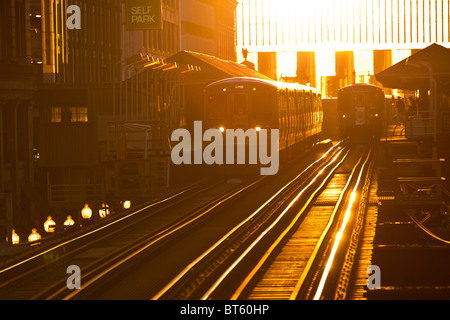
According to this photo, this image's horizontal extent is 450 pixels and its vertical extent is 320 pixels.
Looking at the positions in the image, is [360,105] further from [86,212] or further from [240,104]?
[86,212]

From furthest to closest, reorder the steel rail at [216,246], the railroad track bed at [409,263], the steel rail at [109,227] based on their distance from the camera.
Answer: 1. the steel rail at [109,227]
2. the steel rail at [216,246]
3. the railroad track bed at [409,263]

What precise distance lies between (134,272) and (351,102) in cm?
3997

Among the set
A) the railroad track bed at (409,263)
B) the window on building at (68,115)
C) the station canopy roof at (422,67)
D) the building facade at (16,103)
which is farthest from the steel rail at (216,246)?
the building facade at (16,103)

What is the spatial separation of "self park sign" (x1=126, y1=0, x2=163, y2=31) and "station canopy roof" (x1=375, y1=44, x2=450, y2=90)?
14.8 meters

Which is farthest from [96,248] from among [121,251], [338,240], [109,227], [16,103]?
[16,103]

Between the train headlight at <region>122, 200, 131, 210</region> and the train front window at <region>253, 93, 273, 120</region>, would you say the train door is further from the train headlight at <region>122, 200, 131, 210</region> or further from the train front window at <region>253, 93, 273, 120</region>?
the train headlight at <region>122, 200, 131, 210</region>

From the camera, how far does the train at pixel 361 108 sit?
→ 180 feet

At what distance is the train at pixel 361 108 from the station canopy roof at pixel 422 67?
2511 cm

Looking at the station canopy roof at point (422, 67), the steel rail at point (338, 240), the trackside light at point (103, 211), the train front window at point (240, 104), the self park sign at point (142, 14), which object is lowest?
the trackside light at point (103, 211)

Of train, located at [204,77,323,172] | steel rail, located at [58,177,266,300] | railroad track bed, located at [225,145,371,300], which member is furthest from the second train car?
railroad track bed, located at [225,145,371,300]

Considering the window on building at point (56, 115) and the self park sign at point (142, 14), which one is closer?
the self park sign at point (142, 14)

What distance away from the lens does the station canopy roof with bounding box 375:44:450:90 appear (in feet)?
93.6

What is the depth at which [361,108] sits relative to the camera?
180ft

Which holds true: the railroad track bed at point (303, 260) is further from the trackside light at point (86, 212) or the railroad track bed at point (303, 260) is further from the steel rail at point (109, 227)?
the trackside light at point (86, 212)
